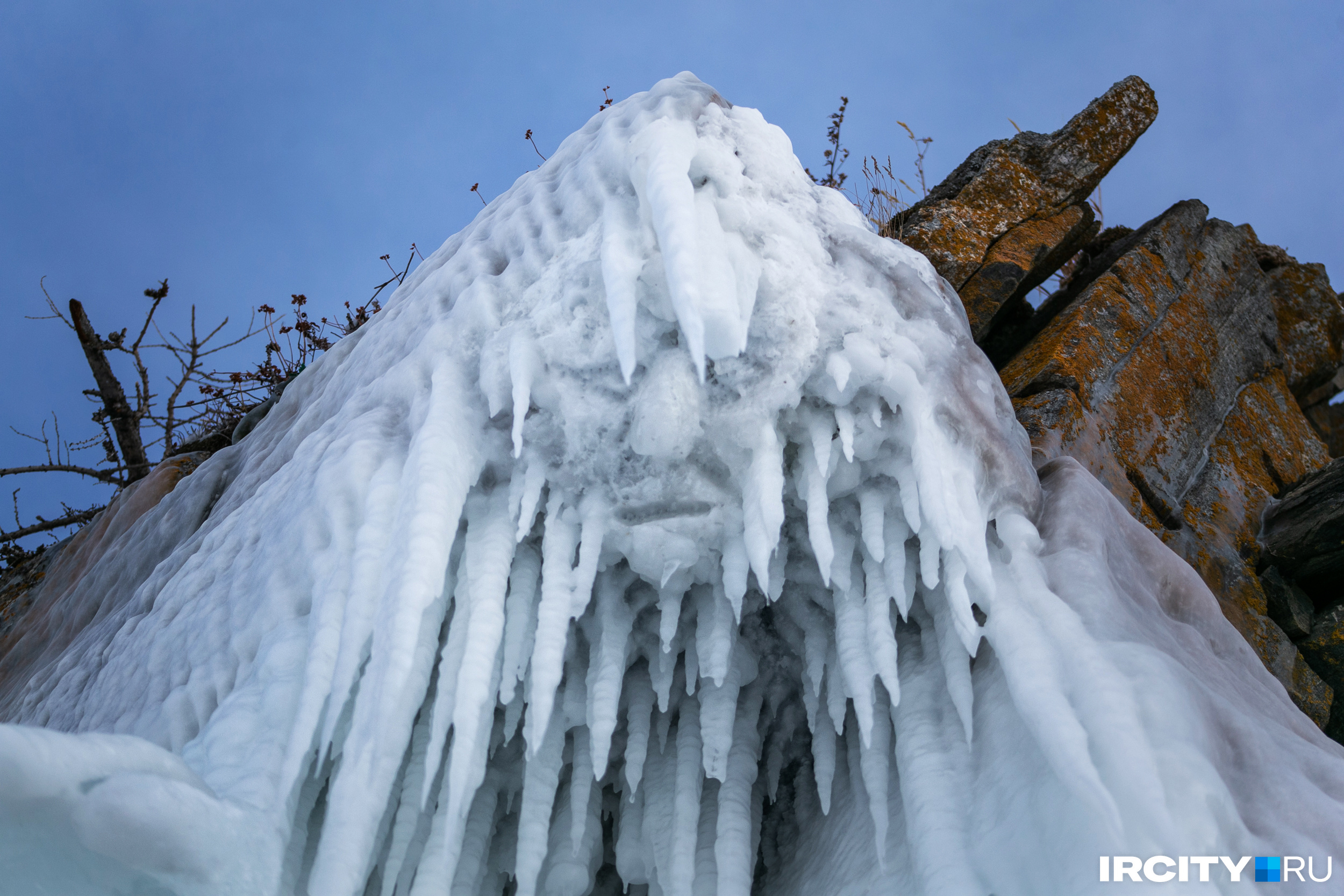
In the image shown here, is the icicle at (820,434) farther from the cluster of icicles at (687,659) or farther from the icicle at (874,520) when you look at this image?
the icicle at (874,520)

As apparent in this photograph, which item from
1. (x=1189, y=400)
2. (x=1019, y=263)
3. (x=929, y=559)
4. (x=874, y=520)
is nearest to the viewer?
(x=929, y=559)

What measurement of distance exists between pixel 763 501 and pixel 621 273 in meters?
0.62

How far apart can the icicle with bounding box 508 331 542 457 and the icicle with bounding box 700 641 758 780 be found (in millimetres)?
855

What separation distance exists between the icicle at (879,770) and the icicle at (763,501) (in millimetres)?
496

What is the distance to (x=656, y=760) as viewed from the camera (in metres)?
2.22

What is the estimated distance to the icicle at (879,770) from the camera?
5.53 feet

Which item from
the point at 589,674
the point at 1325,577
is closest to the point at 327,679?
the point at 589,674

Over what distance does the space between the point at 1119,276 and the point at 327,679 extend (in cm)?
450

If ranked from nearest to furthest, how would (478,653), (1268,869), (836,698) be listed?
1. (1268,869)
2. (478,653)
3. (836,698)

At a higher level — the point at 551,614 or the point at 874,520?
the point at 874,520

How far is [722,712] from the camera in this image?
2.03 meters

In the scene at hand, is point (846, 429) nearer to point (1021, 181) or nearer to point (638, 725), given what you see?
point (638, 725)

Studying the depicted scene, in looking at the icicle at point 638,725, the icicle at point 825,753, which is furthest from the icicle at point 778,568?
the icicle at point 638,725

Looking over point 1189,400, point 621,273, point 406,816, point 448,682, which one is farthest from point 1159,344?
point 406,816
